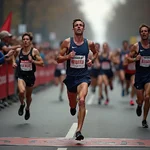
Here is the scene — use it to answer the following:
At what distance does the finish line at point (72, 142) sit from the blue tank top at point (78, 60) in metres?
1.28

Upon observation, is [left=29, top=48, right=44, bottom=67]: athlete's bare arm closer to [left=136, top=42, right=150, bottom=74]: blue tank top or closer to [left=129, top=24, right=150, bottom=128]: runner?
[left=129, top=24, right=150, bottom=128]: runner

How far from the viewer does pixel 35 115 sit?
553 inches

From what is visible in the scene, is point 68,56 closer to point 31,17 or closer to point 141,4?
point 31,17

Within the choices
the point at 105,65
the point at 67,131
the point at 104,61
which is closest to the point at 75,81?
the point at 67,131

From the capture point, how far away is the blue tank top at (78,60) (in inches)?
394

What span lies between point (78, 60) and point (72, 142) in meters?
1.58

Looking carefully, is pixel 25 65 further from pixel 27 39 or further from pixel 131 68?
pixel 131 68

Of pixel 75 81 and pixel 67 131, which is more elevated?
pixel 75 81

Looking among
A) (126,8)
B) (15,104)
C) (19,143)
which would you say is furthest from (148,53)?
(126,8)

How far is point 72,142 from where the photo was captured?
9.29 metres

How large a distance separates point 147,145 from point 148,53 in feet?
9.97

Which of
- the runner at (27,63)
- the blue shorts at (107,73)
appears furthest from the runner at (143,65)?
the blue shorts at (107,73)

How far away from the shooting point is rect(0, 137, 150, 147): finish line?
8992 mm

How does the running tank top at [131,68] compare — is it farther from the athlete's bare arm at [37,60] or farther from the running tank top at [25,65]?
the athlete's bare arm at [37,60]
